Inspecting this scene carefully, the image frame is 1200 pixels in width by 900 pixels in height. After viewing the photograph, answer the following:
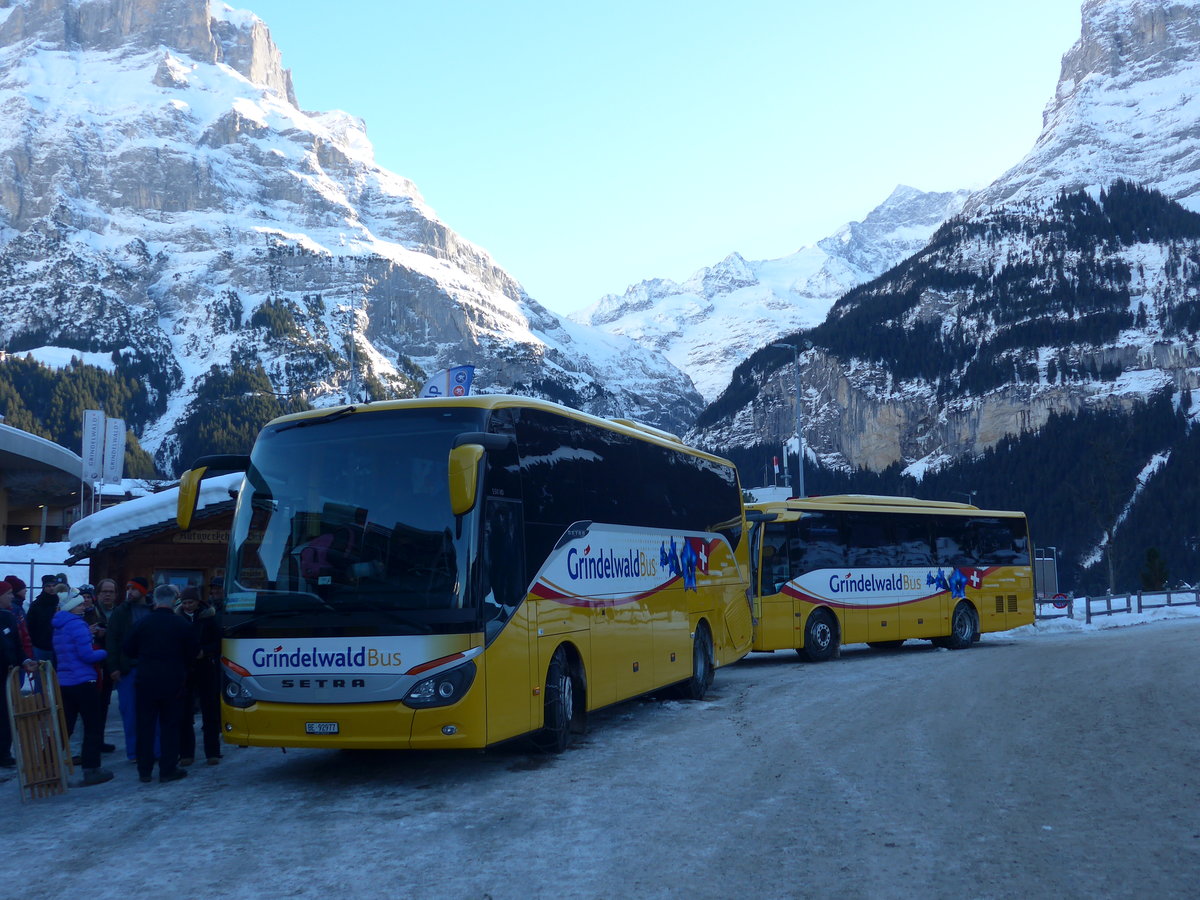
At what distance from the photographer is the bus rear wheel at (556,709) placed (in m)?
10.2

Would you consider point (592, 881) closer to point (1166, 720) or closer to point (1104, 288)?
point (1166, 720)

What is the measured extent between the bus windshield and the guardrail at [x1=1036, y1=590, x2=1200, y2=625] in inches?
1227

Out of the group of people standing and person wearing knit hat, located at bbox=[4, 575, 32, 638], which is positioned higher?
person wearing knit hat, located at bbox=[4, 575, 32, 638]

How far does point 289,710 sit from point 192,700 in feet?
6.64

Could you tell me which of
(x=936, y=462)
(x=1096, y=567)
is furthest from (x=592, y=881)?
(x=936, y=462)

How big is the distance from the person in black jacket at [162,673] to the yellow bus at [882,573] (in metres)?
12.2

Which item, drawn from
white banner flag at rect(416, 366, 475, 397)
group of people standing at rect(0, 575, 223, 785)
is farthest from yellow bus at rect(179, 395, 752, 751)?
white banner flag at rect(416, 366, 475, 397)

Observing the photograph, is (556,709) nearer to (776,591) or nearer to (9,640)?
(9,640)

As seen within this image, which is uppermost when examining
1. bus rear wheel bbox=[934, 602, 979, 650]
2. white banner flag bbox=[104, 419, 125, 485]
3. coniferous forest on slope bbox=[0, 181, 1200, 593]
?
coniferous forest on slope bbox=[0, 181, 1200, 593]

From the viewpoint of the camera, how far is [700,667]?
48.5ft

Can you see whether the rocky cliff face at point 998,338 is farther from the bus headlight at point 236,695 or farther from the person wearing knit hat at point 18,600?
the bus headlight at point 236,695

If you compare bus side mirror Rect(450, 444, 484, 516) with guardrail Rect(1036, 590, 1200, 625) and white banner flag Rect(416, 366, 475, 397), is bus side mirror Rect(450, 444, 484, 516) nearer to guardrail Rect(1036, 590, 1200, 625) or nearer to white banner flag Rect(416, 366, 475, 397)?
white banner flag Rect(416, 366, 475, 397)

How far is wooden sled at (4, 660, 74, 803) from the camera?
8.76 meters

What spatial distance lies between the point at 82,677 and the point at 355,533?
2846mm
